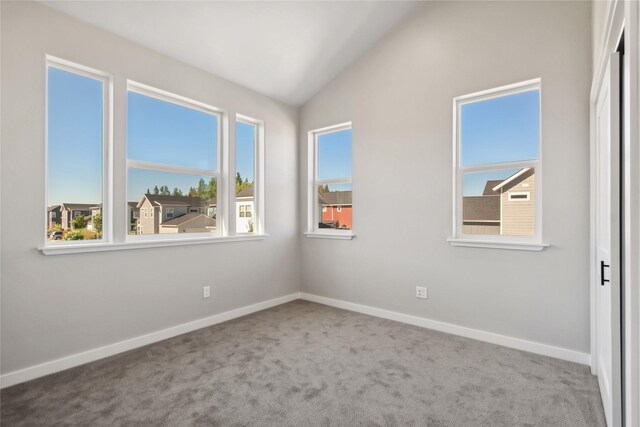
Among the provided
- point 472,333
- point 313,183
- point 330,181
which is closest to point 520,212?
point 472,333

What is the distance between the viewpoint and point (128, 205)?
2.98m

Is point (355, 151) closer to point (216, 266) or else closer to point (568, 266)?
point (216, 266)

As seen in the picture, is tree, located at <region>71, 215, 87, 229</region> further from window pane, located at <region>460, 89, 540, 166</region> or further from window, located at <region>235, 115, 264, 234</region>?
window pane, located at <region>460, 89, 540, 166</region>

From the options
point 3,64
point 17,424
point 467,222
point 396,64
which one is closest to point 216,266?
point 17,424

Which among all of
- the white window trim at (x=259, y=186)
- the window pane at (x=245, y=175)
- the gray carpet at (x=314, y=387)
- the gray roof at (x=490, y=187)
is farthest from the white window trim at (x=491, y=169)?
the window pane at (x=245, y=175)

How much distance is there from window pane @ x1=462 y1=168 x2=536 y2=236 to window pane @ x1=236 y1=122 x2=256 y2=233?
236 cm

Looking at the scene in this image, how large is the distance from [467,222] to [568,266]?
863 millimetres

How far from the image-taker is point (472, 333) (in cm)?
314

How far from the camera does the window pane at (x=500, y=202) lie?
9.65 ft

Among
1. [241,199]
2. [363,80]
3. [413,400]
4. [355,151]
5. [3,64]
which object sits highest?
[363,80]

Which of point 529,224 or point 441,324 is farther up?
point 529,224

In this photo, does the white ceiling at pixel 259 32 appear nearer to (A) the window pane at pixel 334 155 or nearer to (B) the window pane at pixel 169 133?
(B) the window pane at pixel 169 133

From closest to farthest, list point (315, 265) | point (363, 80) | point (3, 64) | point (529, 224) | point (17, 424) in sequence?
point (17, 424) → point (3, 64) → point (529, 224) → point (363, 80) → point (315, 265)

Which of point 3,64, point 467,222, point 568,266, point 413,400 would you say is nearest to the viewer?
point 413,400
